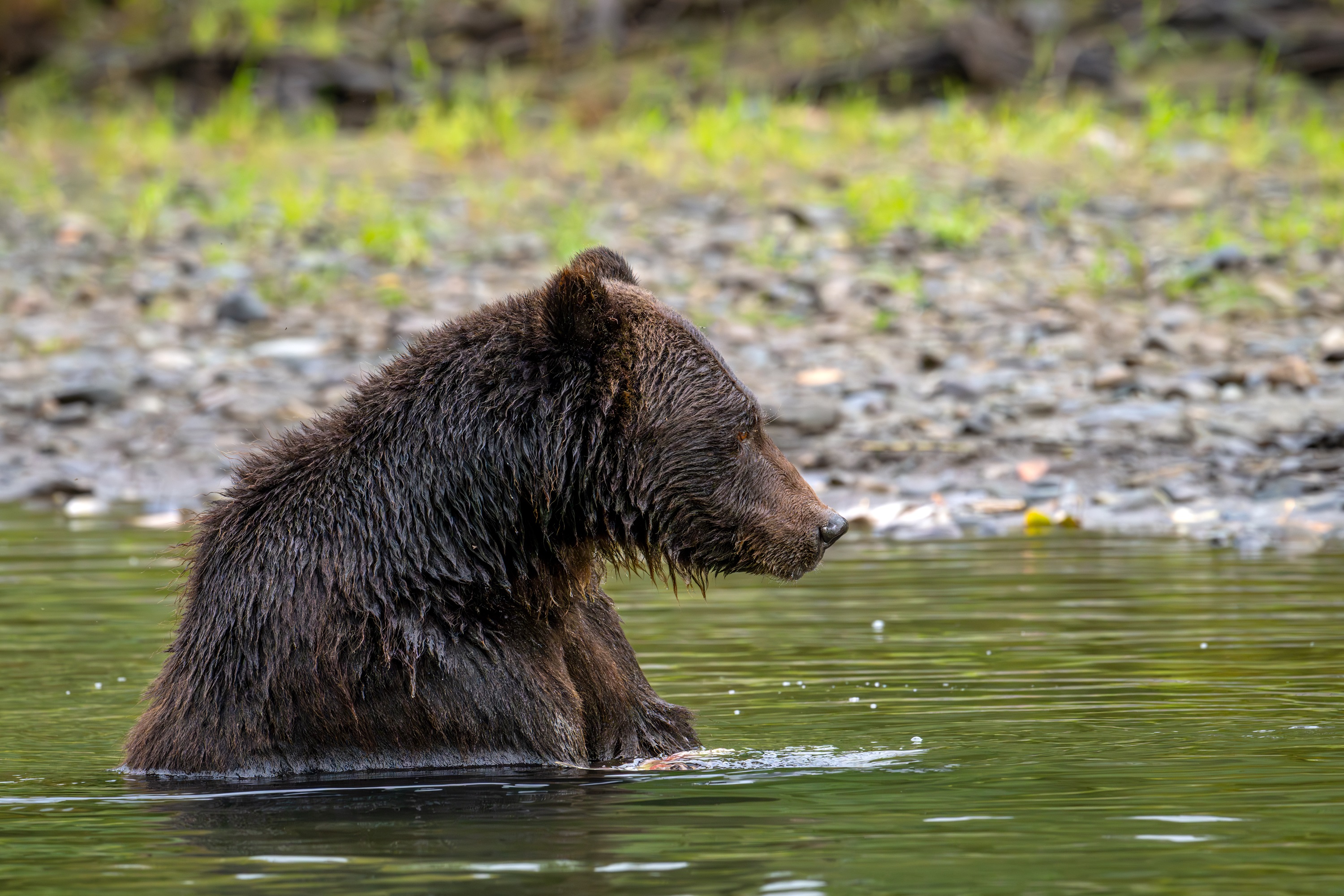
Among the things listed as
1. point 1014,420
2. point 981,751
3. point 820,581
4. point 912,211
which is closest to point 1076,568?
point 820,581

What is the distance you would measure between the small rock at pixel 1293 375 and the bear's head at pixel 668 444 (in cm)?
742

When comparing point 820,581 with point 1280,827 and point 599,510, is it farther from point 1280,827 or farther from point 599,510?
point 1280,827

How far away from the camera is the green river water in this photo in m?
3.94

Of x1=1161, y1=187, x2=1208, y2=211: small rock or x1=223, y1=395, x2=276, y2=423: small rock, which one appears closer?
x1=223, y1=395, x2=276, y2=423: small rock

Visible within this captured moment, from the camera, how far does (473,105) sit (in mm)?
21328

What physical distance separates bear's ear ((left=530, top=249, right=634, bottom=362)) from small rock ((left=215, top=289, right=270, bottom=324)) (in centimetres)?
1037

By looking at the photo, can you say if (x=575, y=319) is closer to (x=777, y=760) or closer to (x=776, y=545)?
(x=776, y=545)

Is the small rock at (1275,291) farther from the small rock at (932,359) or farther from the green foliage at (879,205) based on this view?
the green foliage at (879,205)

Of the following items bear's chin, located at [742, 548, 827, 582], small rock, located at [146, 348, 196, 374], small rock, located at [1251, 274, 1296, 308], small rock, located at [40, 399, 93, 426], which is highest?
small rock, located at [146, 348, 196, 374]

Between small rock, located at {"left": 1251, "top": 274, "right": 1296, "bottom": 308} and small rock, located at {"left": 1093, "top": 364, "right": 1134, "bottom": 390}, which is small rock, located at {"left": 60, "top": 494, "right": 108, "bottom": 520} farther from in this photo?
small rock, located at {"left": 1251, "top": 274, "right": 1296, "bottom": 308}

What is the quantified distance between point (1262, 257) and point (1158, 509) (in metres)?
4.75

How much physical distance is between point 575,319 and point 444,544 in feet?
2.36

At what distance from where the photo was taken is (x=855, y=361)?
535 inches

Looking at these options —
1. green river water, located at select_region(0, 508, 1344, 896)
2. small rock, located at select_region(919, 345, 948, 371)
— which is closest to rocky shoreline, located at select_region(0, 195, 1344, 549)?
small rock, located at select_region(919, 345, 948, 371)
